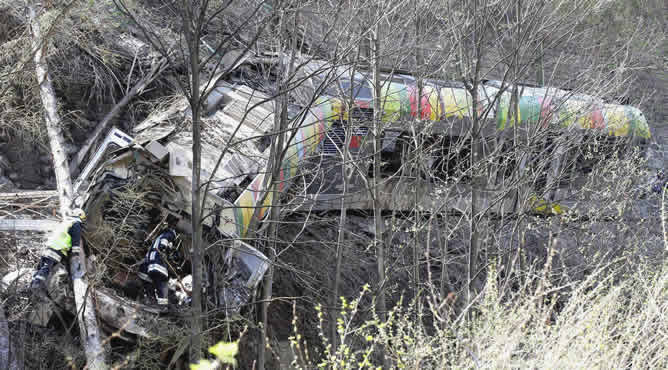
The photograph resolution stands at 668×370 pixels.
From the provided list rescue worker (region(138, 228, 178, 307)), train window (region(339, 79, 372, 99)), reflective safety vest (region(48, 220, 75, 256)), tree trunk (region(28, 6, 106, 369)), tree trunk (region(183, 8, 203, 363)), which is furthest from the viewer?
train window (region(339, 79, 372, 99))

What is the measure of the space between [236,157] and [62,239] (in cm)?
263

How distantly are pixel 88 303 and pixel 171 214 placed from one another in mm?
1529

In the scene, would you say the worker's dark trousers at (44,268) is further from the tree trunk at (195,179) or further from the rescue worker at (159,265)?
the tree trunk at (195,179)

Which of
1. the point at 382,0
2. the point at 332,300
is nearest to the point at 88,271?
the point at 332,300

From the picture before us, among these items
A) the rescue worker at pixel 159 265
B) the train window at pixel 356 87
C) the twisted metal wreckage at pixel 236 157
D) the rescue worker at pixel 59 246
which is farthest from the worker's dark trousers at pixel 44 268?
the train window at pixel 356 87

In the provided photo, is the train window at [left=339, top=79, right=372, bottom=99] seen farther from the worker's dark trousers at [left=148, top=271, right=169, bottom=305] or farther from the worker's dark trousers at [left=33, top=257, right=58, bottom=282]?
the worker's dark trousers at [left=33, top=257, right=58, bottom=282]

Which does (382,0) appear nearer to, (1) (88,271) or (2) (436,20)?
(2) (436,20)

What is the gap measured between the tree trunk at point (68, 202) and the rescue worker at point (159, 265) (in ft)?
2.37

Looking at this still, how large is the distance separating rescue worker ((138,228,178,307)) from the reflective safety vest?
0.95m

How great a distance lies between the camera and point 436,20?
8234 mm

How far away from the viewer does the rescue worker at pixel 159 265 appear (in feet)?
23.0

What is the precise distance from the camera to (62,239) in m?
6.54

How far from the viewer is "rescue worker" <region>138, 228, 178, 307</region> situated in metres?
7.00

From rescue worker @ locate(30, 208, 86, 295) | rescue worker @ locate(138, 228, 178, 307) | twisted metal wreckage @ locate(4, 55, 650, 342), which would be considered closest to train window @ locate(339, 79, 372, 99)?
twisted metal wreckage @ locate(4, 55, 650, 342)
